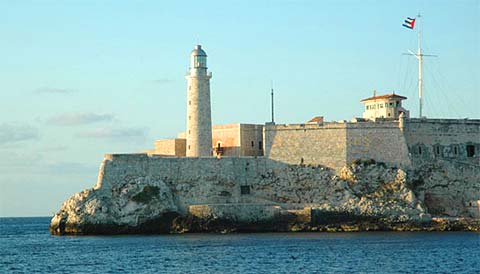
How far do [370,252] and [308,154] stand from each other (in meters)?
13.7

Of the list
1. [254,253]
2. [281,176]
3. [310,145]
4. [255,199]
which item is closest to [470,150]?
[310,145]

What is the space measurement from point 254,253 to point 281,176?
507 inches

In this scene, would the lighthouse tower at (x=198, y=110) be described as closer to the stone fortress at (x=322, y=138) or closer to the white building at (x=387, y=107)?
the stone fortress at (x=322, y=138)

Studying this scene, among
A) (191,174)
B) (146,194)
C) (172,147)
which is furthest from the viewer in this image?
(172,147)

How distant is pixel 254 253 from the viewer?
1550 inches

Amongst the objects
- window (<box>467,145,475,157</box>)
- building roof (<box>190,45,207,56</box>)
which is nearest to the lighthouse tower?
building roof (<box>190,45,207,56</box>)

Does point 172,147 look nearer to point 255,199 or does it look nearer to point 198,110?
point 198,110

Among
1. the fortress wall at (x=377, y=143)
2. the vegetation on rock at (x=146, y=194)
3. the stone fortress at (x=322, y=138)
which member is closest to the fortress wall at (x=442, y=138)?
the stone fortress at (x=322, y=138)

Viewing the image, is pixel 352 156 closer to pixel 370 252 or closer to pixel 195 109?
pixel 195 109

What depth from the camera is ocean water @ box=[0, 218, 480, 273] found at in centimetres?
3503

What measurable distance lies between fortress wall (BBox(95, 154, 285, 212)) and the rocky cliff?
2.0 inches

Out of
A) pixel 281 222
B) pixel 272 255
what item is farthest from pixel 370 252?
pixel 281 222

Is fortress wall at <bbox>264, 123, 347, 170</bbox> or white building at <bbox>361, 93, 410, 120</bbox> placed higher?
white building at <bbox>361, 93, 410, 120</bbox>

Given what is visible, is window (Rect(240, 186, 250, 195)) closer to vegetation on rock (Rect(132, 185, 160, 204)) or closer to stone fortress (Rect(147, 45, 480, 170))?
stone fortress (Rect(147, 45, 480, 170))
